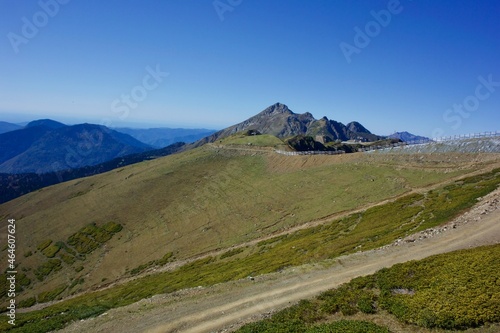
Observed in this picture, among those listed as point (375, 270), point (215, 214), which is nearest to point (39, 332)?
point (375, 270)

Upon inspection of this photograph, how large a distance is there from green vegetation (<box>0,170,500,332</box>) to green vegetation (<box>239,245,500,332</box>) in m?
0.08

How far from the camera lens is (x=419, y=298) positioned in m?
20.1

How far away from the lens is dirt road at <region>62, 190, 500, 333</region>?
76.4 feet

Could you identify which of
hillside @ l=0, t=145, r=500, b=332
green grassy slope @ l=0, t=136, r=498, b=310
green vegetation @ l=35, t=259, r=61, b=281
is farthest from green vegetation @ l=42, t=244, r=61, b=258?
green vegetation @ l=35, t=259, r=61, b=281

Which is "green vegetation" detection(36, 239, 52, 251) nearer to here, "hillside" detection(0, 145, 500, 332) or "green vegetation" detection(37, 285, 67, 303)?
"hillside" detection(0, 145, 500, 332)

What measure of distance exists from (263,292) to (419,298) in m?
12.2

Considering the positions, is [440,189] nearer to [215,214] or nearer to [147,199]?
[215,214]

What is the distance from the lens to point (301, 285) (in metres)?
26.8

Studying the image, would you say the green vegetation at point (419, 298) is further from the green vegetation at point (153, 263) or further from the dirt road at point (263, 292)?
the green vegetation at point (153, 263)

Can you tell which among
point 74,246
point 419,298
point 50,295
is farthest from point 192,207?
point 419,298

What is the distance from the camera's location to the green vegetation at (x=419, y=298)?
1772cm

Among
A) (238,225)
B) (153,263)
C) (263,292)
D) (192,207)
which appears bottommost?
(153,263)

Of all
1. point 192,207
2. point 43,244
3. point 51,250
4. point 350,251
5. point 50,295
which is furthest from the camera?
point 192,207

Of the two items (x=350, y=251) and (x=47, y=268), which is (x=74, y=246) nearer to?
(x=47, y=268)
